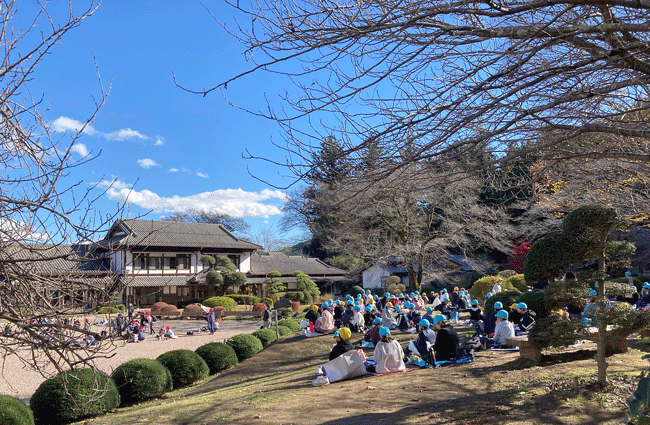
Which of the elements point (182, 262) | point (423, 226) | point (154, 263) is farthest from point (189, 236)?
point (423, 226)

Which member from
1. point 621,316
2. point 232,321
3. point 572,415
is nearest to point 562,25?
point 621,316

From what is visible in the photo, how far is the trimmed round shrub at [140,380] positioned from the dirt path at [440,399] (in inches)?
24.4

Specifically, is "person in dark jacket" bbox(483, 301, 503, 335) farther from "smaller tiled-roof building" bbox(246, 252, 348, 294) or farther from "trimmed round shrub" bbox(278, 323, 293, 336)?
"smaller tiled-roof building" bbox(246, 252, 348, 294)

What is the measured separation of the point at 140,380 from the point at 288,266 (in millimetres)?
34165

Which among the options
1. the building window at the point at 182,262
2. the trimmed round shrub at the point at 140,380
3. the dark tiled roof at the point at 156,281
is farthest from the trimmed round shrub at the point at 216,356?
the building window at the point at 182,262

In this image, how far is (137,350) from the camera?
64.4 feet

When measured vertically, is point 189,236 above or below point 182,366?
above

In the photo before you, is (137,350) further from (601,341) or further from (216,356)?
(601,341)

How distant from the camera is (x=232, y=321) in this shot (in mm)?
30188

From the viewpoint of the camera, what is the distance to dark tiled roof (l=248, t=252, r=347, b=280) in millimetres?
43969

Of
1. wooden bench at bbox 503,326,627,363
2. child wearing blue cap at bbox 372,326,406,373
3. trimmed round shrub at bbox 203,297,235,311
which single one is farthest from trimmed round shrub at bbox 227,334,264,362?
trimmed round shrub at bbox 203,297,235,311

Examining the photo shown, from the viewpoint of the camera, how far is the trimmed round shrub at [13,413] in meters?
8.20

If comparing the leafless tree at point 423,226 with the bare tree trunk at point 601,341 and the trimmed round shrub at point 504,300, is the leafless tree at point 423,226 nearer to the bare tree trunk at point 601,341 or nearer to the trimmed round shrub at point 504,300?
the trimmed round shrub at point 504,300

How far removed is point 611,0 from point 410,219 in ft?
57.3
